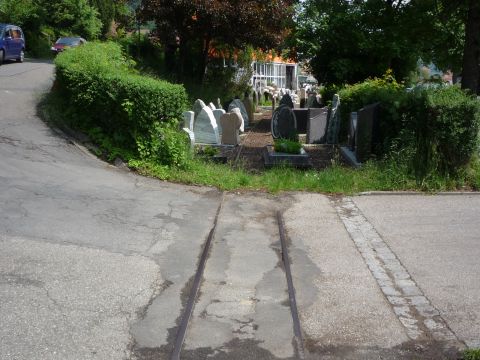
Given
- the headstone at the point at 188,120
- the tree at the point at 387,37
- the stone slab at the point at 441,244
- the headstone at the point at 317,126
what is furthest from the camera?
the headstone at the point at 317,126

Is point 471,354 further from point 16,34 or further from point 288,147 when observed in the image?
point 16,34

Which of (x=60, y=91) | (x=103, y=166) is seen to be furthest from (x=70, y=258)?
(x=60, y=91)

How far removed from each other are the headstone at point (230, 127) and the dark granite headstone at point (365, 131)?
379 centimetres

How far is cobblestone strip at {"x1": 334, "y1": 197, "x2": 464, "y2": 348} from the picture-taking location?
509cm

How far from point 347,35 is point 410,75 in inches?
144

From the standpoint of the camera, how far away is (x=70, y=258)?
6.45m

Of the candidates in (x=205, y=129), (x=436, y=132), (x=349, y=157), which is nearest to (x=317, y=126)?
(x=349, y=157)

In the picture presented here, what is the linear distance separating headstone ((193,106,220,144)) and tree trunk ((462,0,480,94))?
5878 millimetres

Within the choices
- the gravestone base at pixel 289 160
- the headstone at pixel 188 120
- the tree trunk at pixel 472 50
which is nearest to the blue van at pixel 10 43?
the headstone at pixel 188 120

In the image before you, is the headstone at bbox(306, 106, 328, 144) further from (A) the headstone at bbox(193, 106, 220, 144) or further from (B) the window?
(B) the window

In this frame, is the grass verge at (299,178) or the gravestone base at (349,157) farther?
the gravestone base at (349,157)

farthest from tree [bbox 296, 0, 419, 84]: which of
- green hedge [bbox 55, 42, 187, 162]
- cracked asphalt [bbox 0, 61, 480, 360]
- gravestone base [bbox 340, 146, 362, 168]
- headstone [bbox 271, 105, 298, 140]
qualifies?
cracked asphalt [bbox 0, 61, 480, 360]

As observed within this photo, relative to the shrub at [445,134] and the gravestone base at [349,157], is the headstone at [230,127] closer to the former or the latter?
the gravestone base at [349,157]

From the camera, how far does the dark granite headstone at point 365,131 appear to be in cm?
1220
